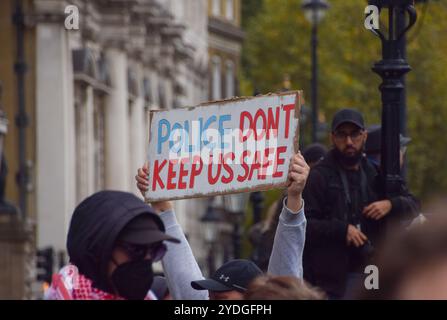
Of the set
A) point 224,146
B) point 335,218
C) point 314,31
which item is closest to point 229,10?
point 314,31

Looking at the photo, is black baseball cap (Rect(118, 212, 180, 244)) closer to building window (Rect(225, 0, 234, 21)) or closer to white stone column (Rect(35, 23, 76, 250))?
white stone column (Rect(35, 23, 76, 250))

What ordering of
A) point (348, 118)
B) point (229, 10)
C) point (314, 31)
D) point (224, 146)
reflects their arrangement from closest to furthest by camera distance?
point (224, 146) → point (348, 118) → point (314, 31) → point (229, 10)

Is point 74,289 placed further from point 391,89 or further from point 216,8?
point 216,8

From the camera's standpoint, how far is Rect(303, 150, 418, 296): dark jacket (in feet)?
37.0

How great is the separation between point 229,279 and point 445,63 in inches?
2193

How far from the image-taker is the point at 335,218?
11406 mm

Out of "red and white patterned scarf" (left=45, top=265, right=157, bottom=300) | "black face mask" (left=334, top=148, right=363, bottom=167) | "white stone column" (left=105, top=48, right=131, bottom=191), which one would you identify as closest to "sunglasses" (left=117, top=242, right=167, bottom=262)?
"red and white patterned scarf" (left=45, top=265, right=157, bottom=300)

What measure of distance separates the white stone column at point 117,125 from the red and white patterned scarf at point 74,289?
107ft

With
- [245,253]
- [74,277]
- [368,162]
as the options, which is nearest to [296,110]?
[74,277]

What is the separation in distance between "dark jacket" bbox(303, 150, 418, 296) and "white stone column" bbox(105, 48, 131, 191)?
27930mm

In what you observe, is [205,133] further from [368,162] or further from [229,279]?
[368,162]

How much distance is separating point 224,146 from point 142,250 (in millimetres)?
1790

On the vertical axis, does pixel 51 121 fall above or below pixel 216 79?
below

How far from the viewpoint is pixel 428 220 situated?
4809 millimetres
